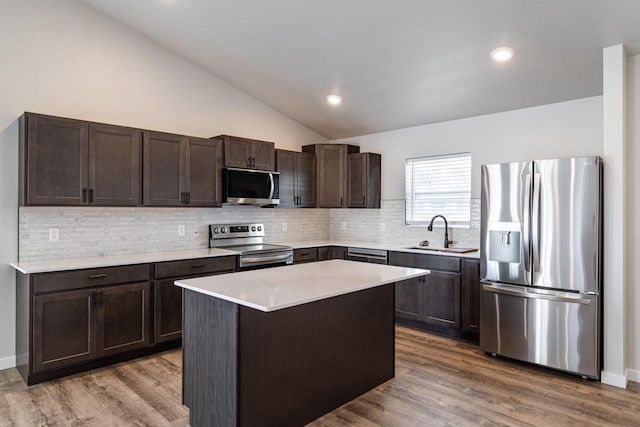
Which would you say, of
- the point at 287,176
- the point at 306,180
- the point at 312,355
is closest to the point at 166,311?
the point at 312,355

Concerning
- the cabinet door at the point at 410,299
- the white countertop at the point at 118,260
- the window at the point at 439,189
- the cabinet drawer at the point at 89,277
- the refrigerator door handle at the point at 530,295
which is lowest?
the cabinet door at the point at 410,299

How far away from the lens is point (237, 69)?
14.6ft

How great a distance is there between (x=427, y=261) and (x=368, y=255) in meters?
0.81

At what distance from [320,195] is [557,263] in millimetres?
2990

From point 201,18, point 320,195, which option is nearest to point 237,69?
point 201,18

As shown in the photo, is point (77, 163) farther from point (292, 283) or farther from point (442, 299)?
point (442, 299)

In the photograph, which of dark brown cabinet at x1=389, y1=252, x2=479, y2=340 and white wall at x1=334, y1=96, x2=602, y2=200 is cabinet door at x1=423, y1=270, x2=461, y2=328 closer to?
dark brown cabinet at x1=389, y1=252, x2=479, y2=340

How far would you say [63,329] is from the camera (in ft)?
10.3

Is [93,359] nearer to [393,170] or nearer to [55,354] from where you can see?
[55,354]

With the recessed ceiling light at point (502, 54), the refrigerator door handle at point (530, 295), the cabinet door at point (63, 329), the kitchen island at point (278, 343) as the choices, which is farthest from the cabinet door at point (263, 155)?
the refrigerator door handle at point (530, 295)

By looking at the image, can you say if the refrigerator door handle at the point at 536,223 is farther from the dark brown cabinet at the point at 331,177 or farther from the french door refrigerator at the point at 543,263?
the dark brown cabinet at the point at 331,177

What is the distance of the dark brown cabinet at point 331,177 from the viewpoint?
5.46 m

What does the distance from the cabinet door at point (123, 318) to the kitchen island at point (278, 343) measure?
1257mm

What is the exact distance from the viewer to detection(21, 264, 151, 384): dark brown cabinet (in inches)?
119
